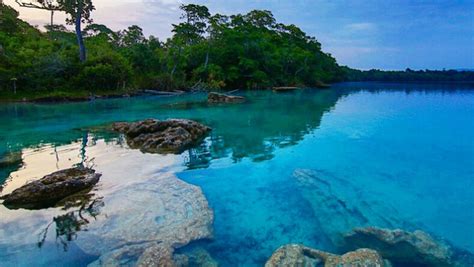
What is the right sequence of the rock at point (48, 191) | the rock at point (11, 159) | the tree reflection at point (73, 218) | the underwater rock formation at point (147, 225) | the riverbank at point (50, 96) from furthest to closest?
1. the riverbank at point (50, 96)
2. the rock at point (11, 159)
3. the rock at point (48, 191)
4. the tree reflection at point (73, 218)
5. the underwater rock formation at point (147, 225)

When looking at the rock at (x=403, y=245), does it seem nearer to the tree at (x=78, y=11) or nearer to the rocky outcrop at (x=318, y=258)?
the rocky outcrop at (x=318, y=258)

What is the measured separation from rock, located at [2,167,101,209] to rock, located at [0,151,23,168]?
115 inches

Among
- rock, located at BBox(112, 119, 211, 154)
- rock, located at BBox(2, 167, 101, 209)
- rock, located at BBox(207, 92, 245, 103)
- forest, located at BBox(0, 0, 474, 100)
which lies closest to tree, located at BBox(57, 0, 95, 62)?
forest, located at BBox(0, 0, 474, 100)

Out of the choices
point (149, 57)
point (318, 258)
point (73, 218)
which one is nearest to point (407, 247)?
point (318, 258)

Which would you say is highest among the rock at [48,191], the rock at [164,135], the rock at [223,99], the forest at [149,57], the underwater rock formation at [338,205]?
the forest at [149,57]

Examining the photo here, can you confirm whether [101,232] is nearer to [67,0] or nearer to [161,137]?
[161,137]

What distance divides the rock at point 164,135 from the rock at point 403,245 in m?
7.00

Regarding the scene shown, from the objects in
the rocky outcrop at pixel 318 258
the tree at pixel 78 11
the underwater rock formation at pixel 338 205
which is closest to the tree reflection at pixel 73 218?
the rocky outcrop at pixel 318 258

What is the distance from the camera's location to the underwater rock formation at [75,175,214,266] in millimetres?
4320

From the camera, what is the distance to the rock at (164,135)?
1096 cm

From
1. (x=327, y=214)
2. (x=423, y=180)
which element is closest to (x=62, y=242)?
(x=327, y=214)

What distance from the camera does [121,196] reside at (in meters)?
6.66

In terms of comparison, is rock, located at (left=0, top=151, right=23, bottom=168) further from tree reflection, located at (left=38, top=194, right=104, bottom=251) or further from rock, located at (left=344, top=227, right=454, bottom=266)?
rock, located at (left=344, top=227, right=454, bottom=266)

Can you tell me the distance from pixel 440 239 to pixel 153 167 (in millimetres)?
6927
